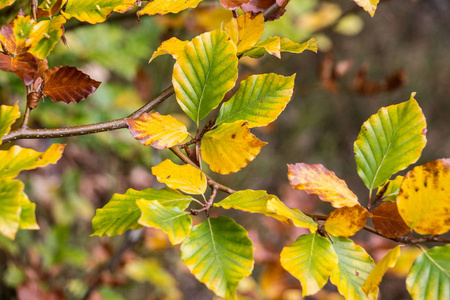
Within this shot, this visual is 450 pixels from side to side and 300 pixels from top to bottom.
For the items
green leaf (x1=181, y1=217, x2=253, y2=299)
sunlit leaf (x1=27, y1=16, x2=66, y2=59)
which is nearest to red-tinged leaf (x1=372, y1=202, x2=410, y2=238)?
green leaf (x1=181, y1=217, x2=253, y2=299)

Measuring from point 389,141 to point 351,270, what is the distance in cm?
14

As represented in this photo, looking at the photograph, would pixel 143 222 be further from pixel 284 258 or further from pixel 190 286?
pixel 190 286

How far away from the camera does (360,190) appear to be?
10.6ft

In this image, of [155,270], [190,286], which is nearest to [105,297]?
[155,270]

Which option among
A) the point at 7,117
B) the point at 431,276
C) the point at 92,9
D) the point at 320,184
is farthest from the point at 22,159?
the point at 431,276

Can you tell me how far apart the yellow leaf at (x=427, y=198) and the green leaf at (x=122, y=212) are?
0.21 meters

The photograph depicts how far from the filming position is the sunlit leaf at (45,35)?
375 mm

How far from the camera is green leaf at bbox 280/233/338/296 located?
0.34 meters

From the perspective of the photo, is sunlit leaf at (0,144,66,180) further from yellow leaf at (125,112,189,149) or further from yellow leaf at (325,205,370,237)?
yellow leaf at (325,205,370,237)

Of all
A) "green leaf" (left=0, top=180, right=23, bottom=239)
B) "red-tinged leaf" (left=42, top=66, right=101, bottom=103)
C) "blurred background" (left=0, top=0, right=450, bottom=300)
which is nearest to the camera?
"green leaf" (left=0, top=180, right=23, bottom=239)

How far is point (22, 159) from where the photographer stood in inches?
12.6

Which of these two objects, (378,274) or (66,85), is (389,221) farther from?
(66,85)

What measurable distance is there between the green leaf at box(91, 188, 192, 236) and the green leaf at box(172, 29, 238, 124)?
0.30 ft

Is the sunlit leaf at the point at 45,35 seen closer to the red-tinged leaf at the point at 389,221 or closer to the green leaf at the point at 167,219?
the green leaf at the point at 167,219
